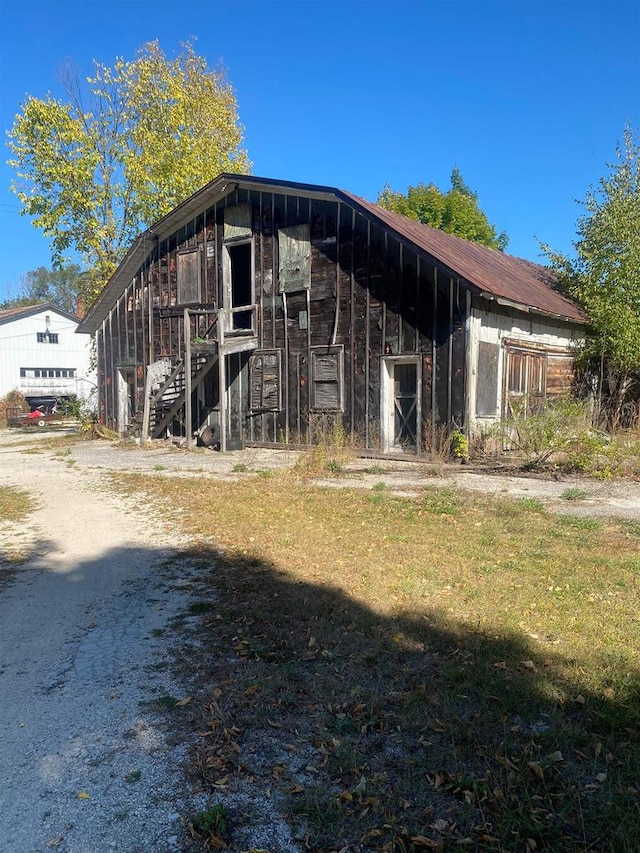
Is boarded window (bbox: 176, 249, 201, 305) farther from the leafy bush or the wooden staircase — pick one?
the leafy bush

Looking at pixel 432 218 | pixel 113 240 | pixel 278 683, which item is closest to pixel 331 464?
pixel 278 683

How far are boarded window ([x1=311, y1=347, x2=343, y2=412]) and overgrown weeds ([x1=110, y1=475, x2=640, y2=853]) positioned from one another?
8.87 meters

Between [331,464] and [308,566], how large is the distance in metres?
6.38

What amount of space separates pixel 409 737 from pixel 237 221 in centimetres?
1638

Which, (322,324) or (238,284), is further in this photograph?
(238,284)

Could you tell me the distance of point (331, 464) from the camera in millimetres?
12195

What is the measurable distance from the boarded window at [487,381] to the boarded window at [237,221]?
769 centimetres

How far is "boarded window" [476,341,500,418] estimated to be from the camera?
13500mm

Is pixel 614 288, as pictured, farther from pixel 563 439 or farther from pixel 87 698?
pixel 87 698

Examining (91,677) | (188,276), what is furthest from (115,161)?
(91,677)

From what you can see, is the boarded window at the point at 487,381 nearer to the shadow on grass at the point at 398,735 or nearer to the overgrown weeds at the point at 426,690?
the overgrown weeds at the point at 426,690

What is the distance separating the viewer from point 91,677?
12.5ft

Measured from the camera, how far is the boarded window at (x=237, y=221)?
56.2ft

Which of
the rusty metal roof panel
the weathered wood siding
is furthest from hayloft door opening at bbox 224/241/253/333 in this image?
the rusty metal roof panel
